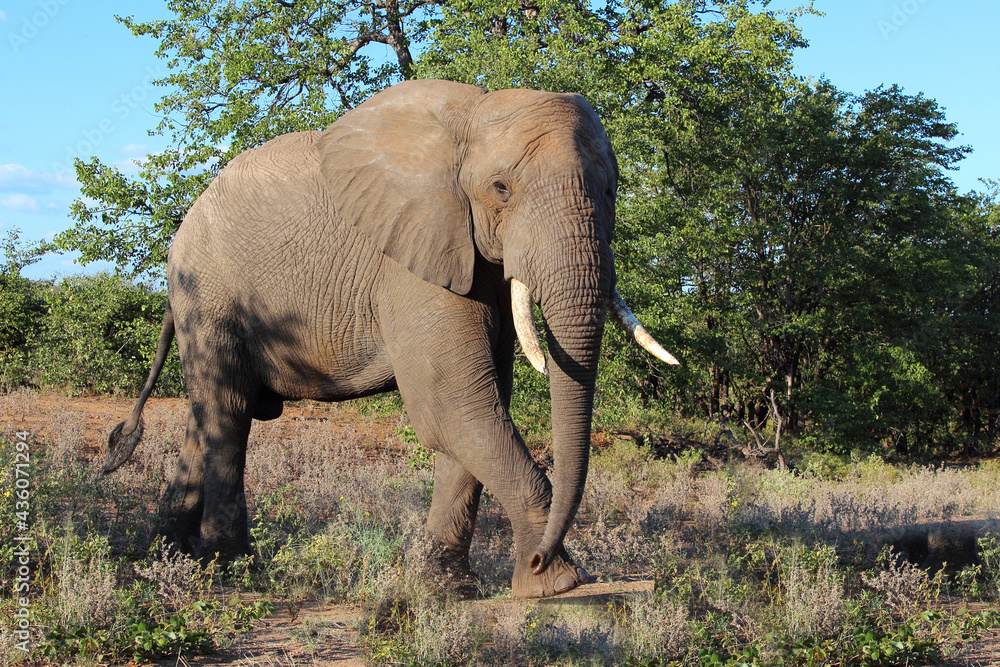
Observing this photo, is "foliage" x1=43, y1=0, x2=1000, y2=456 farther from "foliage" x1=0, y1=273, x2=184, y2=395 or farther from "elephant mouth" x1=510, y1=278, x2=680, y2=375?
"elephant mouth" x1=510, y1=278, x2=680, y2=375

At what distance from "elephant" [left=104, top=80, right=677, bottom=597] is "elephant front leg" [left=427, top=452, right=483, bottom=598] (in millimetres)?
11

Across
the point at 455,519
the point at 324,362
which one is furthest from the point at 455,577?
the point at 324,362

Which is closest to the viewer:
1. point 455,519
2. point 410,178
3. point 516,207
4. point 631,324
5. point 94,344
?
point 516,207

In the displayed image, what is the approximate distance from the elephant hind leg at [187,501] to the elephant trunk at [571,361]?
2.94 metres

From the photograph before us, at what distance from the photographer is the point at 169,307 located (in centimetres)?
689

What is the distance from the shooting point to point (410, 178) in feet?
17.8

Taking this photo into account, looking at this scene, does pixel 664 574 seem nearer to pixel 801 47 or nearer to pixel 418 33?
pixel 418 33

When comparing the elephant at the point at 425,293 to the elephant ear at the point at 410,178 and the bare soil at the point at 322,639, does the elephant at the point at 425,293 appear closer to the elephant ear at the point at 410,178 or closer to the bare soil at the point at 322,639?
the elephant ear at the point at 410,178

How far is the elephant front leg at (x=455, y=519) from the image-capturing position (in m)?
5.86

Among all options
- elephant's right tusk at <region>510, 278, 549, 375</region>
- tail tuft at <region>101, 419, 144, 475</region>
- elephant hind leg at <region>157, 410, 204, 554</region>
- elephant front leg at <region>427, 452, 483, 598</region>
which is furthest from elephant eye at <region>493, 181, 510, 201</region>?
tail tuft at <region>101, 419, 144, 475</region>

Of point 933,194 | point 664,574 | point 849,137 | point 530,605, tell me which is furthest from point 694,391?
point 530,605

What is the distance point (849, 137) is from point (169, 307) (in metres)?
14.0

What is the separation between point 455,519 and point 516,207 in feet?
7.08

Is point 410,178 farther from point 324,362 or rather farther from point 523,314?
point 324,362
